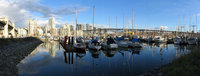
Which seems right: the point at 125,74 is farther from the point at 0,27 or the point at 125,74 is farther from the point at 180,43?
the point at 0,27

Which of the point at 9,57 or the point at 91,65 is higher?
the point at 9,57

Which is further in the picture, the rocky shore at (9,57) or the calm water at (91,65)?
the calm water at (91,65)

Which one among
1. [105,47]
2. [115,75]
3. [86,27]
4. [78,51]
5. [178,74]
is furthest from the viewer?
[86,27]

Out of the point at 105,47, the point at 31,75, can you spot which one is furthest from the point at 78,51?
the point at 31,75

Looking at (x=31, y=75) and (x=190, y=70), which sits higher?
(x=190, y=70)

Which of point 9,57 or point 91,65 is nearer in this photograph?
point 91,65

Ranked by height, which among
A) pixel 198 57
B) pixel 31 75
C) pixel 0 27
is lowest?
pixel 31 75

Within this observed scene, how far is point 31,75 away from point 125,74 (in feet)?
Answer: 30.7

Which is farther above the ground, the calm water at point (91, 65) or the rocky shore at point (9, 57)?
the rocky shore at point (9, 57)

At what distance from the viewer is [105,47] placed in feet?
117

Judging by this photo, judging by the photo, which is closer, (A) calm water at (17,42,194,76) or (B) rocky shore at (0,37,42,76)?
(B) rocky shore at (0,37,42,76)

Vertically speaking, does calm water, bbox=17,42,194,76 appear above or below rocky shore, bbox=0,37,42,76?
below

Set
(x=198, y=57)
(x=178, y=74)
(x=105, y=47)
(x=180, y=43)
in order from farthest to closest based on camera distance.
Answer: (x=180, y=43), (x=105, y=47), (x=198, y=57), (x=178, y=74)

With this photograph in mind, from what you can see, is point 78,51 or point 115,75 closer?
point 115,75
